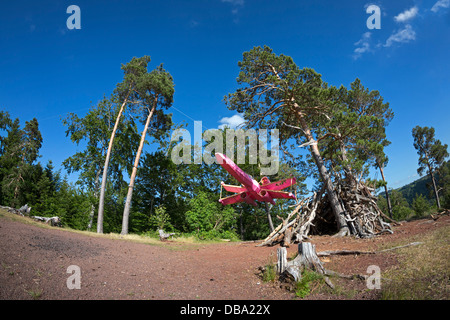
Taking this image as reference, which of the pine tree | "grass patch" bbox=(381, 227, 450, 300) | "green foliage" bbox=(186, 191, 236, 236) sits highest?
the pine tree

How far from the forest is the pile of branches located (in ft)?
1.48

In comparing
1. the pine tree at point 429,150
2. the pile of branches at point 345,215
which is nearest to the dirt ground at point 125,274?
the pile of branches at point 345,215

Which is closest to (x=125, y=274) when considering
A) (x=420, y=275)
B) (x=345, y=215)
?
(x=420, y=275)

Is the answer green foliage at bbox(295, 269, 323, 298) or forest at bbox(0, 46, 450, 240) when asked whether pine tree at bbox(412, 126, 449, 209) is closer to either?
forest at bbox(0, 46, 450, 240)

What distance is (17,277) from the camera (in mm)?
4344

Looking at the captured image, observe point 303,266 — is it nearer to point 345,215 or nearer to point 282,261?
point 282,261

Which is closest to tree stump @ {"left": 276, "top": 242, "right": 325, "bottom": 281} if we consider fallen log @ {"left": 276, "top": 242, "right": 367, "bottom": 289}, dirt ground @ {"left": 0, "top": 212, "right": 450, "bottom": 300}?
fallen log @ {"left": 276, "top": 242, "right": 367, "bottom": 289}

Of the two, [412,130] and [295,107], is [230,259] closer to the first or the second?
[295,107]

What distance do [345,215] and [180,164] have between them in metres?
21.3

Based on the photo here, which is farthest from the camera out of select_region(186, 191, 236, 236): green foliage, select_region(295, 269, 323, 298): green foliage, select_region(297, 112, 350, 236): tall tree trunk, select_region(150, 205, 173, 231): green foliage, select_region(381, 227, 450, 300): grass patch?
select_region(186, 191, 236, 236): green foliage

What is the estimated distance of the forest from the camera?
511 inches

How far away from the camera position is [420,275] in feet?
15.2

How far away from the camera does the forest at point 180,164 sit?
511 inches
